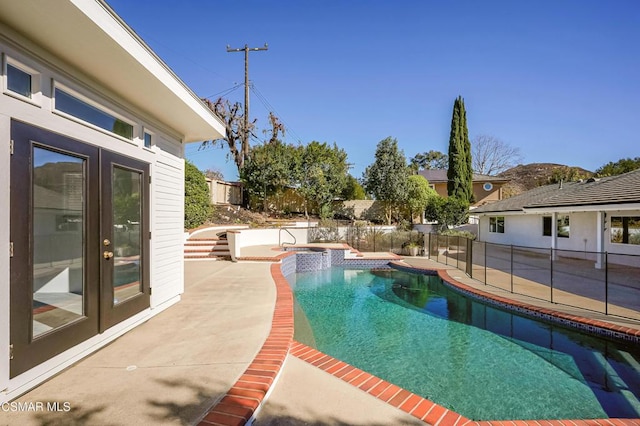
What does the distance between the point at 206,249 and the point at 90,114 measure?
25.6 feet

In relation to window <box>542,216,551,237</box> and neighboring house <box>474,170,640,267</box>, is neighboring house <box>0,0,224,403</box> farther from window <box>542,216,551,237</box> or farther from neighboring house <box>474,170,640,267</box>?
window <box>542,216,551,237</box>

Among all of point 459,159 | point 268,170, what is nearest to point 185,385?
point 268,170

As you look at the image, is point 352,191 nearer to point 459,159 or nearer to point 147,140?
point 459,159

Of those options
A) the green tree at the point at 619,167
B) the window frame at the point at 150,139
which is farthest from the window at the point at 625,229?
the green tree at the point at 619,167

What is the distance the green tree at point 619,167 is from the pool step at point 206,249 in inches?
1269

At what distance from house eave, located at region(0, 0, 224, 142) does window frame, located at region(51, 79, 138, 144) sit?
0.23 meters

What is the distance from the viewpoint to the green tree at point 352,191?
23.9m

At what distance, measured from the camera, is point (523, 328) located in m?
5.75

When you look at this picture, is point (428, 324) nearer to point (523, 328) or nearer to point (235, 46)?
point (523, 328)

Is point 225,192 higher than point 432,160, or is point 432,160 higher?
point 432,160

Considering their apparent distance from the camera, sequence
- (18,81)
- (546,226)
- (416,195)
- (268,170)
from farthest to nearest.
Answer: (416,195), (268,170), (546,226), (18,81)

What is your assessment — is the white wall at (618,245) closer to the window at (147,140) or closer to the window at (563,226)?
the window at (563,226)

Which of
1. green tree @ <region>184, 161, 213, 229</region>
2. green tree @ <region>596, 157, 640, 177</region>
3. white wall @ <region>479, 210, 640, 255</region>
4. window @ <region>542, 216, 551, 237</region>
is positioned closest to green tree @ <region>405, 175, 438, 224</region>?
white wall @ <region>479, 210, 640, 255</region>

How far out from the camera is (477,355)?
4.64 meters
